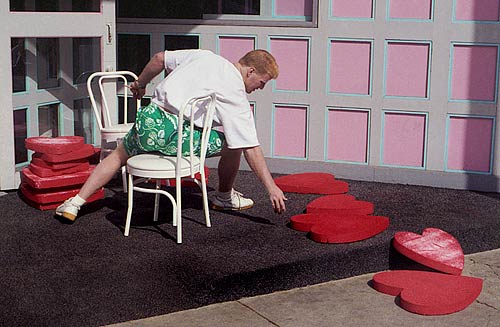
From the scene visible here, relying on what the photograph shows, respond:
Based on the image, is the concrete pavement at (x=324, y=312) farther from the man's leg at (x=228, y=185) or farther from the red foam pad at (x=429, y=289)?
the man's leg at (x=228, y=185)

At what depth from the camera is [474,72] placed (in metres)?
5.42

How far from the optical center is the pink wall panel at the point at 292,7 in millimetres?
5758

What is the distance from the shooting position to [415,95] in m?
5.57

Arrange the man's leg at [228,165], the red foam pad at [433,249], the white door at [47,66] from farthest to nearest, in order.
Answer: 1. the white door at [47,66]
2. the man's leg at [228,165]
3. the red foam pad at [433,249]

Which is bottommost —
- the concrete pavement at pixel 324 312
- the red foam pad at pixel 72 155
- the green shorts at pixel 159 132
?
the concrete pavement at pixel 324 312

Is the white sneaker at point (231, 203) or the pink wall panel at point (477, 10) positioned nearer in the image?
the white sneaker at point (231, 203)

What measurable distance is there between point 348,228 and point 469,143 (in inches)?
64.7

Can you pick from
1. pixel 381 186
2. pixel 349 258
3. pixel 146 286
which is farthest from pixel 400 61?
pixel 146 286

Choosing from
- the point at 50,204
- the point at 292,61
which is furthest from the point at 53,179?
the point at 292,61

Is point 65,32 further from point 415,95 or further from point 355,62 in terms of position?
point 415,95

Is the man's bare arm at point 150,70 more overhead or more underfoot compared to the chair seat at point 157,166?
more overhead

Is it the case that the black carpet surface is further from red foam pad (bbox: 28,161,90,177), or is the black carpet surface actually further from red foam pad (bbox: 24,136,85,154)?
red foam pad (bbox: 24,136,85,154)

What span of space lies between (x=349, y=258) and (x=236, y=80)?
1.04m

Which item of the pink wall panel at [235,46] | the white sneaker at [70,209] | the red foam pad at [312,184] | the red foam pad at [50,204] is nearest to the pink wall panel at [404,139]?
the red foam pad at [312,184]
